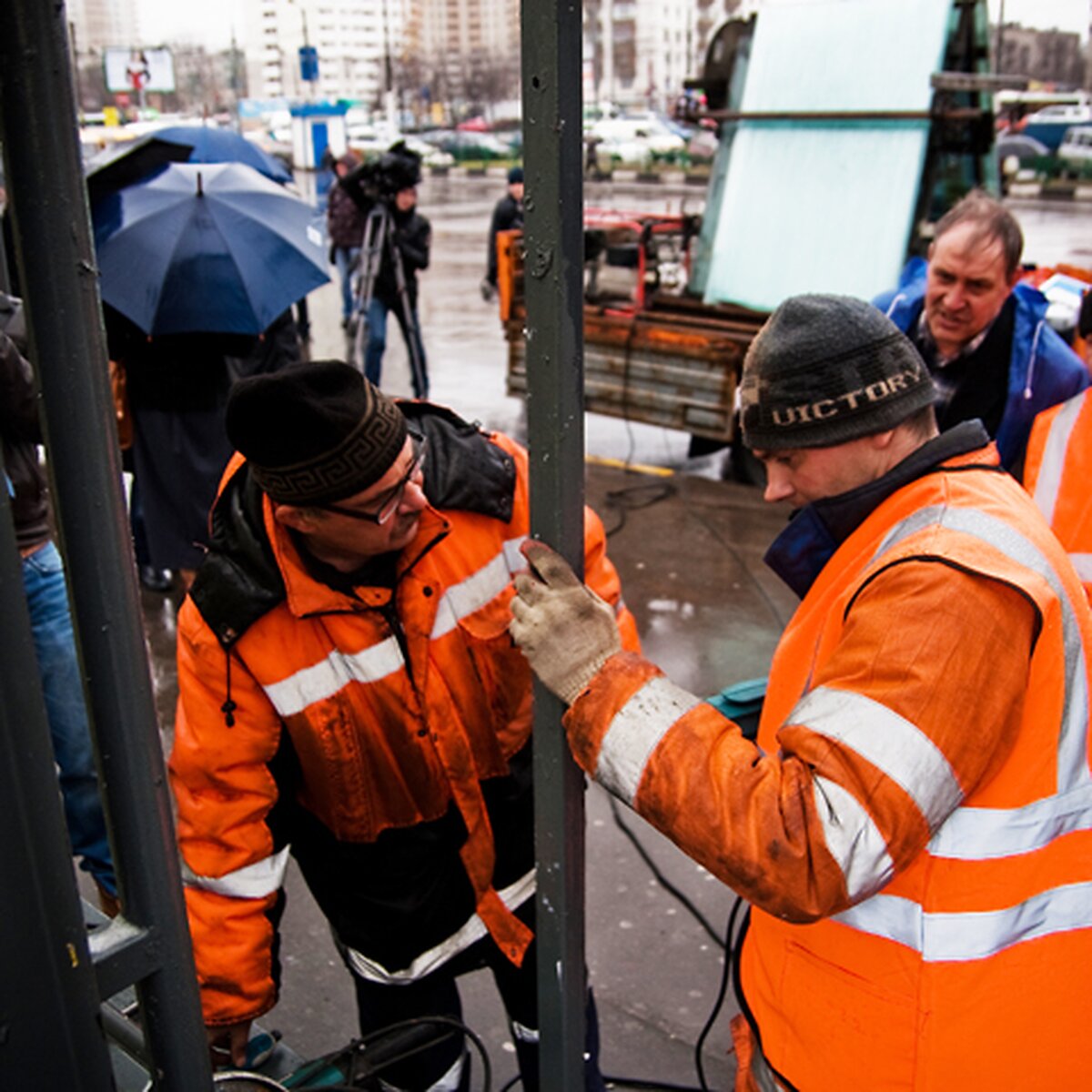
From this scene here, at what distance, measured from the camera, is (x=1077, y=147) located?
31.1 meters

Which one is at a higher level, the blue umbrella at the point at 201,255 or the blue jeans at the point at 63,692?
the blue umbrella at the point at 201,255

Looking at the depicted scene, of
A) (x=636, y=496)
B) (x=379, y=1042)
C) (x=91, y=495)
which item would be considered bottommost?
(x=636, y=496)

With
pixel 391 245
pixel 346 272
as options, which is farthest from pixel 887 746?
pixel 346 272

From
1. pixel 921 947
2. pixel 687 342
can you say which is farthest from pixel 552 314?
pixel 687 342

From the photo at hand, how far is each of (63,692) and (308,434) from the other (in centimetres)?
158

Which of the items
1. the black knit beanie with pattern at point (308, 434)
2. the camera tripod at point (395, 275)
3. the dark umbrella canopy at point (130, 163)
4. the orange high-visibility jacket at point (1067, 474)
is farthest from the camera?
the camera tripod at point (395, 275)

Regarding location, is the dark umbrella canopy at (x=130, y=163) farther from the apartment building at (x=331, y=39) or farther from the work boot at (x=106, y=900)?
the apartment building at (x=331, y=39)

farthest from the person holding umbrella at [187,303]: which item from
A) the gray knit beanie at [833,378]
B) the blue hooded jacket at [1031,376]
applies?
the gray knit beanie at [833,378]

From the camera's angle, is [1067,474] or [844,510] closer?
[844,510]

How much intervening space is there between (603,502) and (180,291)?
3158 mm

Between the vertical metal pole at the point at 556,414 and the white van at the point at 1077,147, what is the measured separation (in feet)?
106

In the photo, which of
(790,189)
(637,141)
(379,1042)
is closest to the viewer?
(379,1042)

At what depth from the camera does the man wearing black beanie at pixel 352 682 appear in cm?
188

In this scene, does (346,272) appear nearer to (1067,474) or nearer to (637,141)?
(1067,474)
